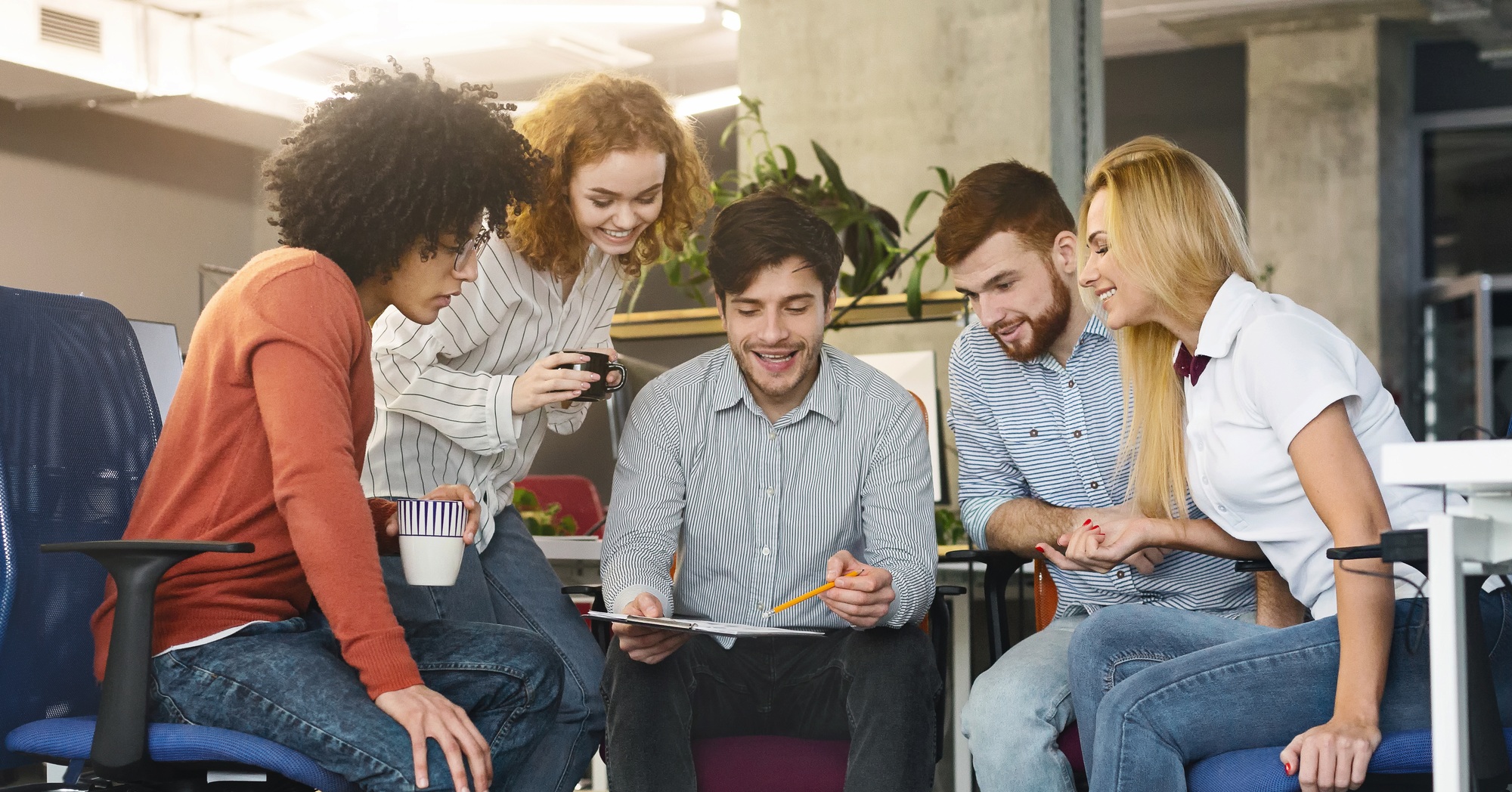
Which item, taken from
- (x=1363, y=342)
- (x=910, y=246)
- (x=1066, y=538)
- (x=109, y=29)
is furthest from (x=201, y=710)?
(x=1363, y=342)

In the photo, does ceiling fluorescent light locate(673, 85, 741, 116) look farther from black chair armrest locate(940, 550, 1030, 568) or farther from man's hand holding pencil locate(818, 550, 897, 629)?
man's hand holding pencil locate(818, 550, 897, 629)

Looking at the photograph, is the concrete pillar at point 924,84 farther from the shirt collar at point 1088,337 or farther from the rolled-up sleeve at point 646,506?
the rolled-up sleeve at point 646,506

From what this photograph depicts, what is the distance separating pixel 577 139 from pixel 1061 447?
3.25 feet

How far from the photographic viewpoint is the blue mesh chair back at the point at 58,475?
66.4 inches

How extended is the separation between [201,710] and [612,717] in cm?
60

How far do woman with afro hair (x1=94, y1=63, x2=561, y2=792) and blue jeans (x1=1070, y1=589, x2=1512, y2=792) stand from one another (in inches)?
28.6

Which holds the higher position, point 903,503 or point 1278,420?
point 1278,420

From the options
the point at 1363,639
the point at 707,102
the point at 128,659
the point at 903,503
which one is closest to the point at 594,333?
the point at 903,503

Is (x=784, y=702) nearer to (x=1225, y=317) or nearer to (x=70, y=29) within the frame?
(x=1225, y=317)

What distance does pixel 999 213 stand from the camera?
2.29m

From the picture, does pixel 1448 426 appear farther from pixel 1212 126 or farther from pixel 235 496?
pixel 235 496

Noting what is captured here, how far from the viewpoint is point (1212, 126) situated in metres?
9.69

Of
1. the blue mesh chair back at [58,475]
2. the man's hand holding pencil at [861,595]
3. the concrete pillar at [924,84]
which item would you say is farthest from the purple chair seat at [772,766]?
the concrete pillar at [924,84]

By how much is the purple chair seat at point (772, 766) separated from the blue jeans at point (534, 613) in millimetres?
255
